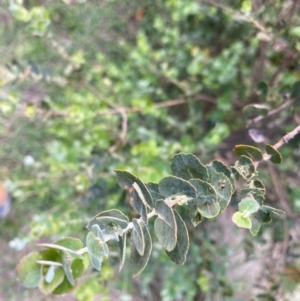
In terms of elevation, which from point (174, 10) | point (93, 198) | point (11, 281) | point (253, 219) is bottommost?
point (11, 281)

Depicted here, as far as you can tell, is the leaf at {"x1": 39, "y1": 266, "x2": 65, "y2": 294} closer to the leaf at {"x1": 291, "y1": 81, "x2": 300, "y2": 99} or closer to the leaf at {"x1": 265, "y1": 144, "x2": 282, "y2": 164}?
the leaf at {"x1": 265, "y1": 144, "x2": 282, "y2": 164}

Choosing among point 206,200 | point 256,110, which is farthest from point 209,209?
point 256,110

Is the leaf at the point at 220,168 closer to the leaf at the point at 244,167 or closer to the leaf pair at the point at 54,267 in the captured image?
the leaf at the point at 244,167

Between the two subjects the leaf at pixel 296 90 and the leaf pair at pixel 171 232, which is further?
the leaf at pixel 296 90

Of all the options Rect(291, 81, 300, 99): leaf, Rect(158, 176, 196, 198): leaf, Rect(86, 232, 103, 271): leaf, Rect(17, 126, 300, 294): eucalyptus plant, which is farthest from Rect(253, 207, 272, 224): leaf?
Rect(291, 81, 300, 99): leaf

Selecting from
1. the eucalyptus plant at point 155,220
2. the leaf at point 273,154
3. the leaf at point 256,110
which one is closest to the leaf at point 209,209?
the eucalyptus plant at point 155,220

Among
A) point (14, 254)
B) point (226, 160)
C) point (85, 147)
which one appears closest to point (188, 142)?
point (226, 160)

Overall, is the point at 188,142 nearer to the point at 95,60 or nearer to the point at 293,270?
the point at 293,270
